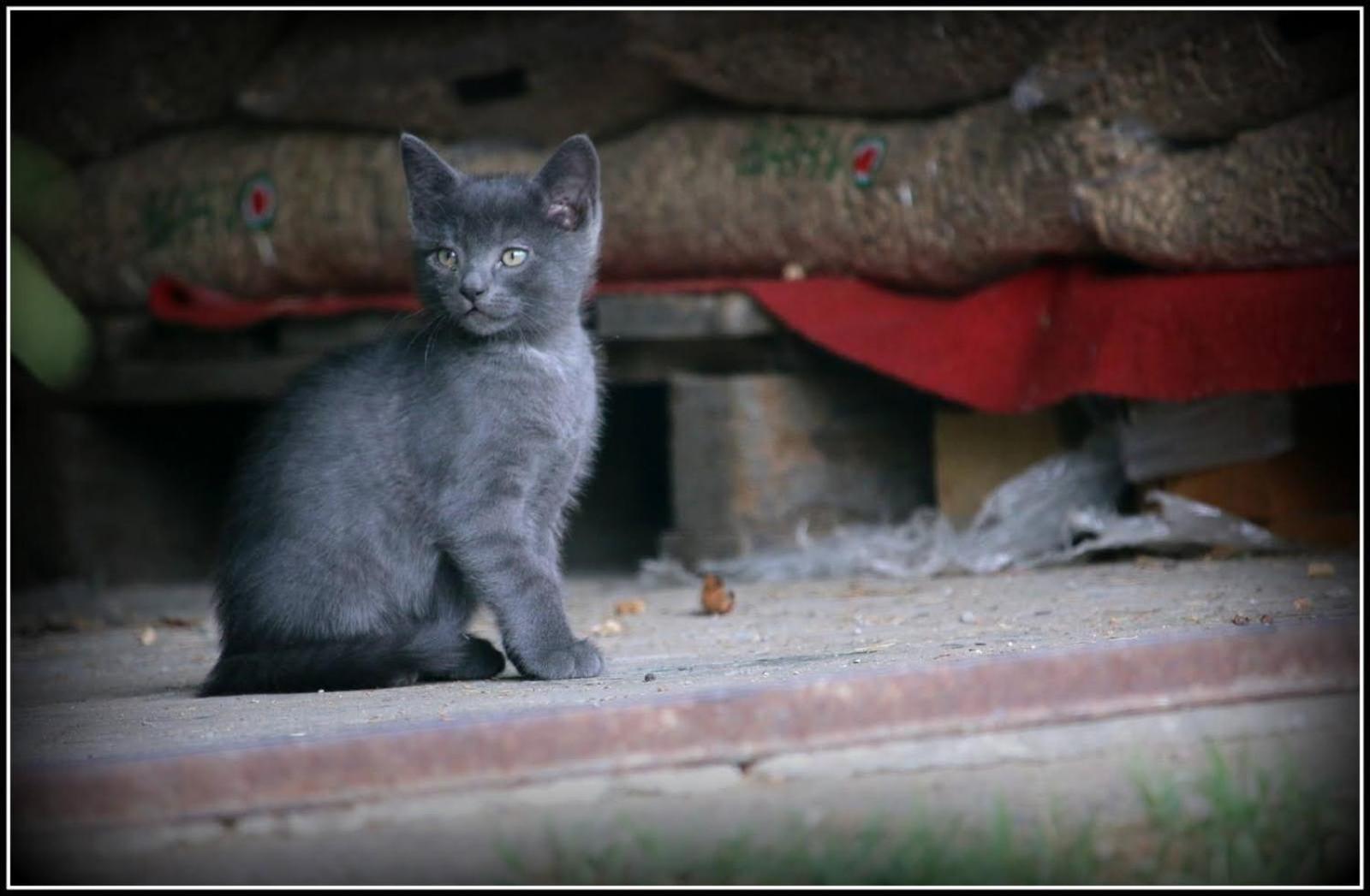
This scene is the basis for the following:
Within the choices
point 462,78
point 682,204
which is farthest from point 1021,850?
point 462,78

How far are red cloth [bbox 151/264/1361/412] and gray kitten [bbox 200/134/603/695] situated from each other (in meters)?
1.72

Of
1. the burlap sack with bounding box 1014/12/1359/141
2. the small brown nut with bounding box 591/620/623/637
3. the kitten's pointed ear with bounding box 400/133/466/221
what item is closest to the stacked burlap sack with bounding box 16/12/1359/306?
the burlap sack with bounding box 1014/12/1359/141

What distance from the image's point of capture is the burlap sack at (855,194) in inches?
177

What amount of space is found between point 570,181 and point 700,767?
62.4 inches

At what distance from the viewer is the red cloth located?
13.6 ft

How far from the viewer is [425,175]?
324 cm

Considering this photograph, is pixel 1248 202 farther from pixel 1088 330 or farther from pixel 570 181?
pixel 570 181

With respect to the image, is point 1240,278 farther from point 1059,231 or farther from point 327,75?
point 327,75

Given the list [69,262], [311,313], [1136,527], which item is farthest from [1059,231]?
[69,262]

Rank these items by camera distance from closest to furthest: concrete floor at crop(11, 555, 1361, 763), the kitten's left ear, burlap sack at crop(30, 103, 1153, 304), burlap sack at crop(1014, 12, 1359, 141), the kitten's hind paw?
concrete floor at crop(11, 555, 1361, 763), the kitten's hind paw, the kitten's left ear, burlap sack at crop(1014, 12, 1359, 141), burlap sack at crop(30, 103, 1153, 304)

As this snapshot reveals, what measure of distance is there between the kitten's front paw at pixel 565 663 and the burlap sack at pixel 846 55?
7.71 feet

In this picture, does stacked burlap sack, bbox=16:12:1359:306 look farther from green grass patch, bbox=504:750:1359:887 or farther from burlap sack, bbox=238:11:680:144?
green grass patch, bbox=504:750:1359:887

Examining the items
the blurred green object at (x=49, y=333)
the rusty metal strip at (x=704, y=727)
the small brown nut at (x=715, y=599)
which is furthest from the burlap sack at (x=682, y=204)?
the blurred green object at (x=49, y=333)

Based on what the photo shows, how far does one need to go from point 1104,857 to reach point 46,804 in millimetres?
1247
